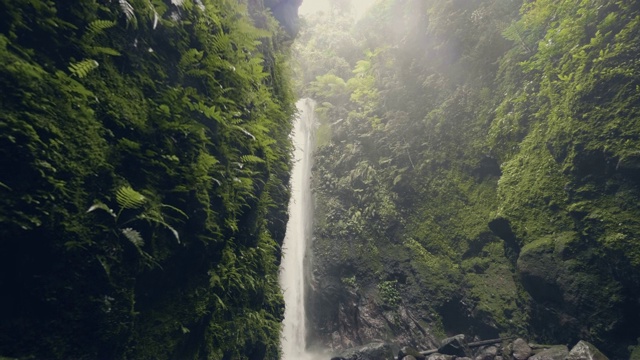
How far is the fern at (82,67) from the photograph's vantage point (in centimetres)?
294

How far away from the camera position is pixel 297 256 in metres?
13.9

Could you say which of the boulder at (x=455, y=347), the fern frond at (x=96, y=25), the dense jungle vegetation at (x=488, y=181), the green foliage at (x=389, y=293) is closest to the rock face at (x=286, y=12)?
the dense jungle vegetation at (x=488, y=181)

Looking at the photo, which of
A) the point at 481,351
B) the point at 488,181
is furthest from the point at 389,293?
the point at 488,181

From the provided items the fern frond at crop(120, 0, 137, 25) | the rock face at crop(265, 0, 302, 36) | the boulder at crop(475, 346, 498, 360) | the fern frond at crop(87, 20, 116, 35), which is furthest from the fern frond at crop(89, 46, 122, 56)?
the rock face at crop(265, 0, 302, 36)

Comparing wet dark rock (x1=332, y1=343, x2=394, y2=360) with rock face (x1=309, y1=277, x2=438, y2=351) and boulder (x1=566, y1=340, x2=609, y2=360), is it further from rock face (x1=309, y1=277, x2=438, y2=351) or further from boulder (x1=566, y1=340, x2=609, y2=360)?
boulder (x1=566, y1=340, x2=609, y2=360)

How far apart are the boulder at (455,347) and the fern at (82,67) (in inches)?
430

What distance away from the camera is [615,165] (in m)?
7.98

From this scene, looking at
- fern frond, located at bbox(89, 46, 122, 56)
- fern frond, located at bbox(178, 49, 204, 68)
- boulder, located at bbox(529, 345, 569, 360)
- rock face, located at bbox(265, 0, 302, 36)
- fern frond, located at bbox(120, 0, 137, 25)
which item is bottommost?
boulder, located at bbox(529, 345, 569, 360)

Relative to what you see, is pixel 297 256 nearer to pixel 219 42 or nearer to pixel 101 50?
pixel 219 42

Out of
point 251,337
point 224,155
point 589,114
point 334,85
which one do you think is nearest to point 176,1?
point 224,155

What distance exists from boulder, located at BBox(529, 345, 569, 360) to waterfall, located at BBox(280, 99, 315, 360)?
22.1 feet

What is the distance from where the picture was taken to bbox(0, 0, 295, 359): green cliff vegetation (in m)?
2.49

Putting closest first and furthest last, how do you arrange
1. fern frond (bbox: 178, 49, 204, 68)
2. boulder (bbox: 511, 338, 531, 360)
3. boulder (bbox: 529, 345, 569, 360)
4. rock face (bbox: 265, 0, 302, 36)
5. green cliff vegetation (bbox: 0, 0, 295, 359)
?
green cliff vegetation (bbox: 0, 0, 295, 359) < fern frond (bbox: 178, 49, 204, 68) < boulder (bbox: 529, 345, 569, 360) < boulder (bbox: 511, 338, 531, 360) < rock face (bbox: 265, 0, 302, 36)

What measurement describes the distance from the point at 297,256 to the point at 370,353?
194 inches
